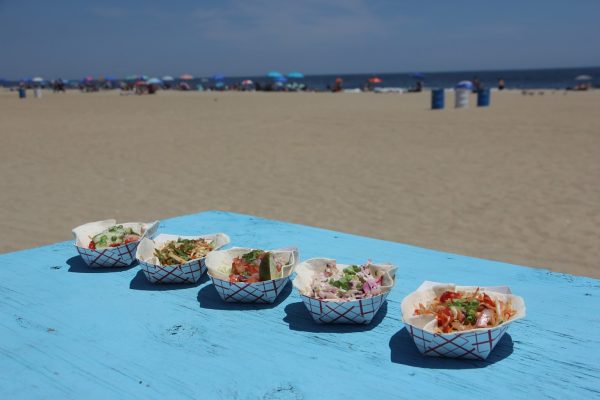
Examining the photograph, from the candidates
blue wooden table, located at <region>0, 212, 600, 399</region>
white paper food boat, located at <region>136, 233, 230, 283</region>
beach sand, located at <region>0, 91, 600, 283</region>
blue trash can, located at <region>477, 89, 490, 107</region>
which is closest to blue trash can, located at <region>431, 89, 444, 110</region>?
blue trash can, located at <region>477, 89, 490, 107</region>

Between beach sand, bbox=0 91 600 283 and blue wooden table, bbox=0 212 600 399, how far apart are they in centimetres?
314

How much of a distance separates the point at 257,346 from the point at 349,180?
22.0 feet

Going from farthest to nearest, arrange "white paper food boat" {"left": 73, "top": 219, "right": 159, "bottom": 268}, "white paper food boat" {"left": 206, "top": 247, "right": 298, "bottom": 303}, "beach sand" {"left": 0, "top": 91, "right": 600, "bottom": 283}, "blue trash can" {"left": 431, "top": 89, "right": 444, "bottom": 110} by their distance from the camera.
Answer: "blue trash can" {"left": 431, "top": 89, "right": 444, "bottom": 110}
"beach sand" {"left": 0, "top": 91, "right": 600, "bottom": 283}
"white paper food boat" {"left": 73, "top": 219, "right": 159, "bottom": 268}
"white paper food boat" {"left": 206, "top": 247, "right": 298, "bottom": 303}

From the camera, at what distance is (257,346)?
147cm

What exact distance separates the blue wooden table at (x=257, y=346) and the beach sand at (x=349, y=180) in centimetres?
314

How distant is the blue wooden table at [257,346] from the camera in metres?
1.26

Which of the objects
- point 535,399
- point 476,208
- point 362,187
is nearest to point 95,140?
point 362,187

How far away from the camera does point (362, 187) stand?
24.9 ft

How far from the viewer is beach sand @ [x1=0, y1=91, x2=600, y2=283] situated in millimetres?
5531

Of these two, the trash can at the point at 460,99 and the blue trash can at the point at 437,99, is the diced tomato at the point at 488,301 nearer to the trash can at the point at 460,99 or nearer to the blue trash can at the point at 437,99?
the blue trash can at the point at 437,99

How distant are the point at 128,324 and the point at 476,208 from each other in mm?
5375

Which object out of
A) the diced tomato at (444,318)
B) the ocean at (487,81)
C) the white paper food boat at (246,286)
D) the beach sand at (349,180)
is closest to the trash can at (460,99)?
the beach sand at (349,180)

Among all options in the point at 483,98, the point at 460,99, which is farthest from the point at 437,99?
the point at 483,98

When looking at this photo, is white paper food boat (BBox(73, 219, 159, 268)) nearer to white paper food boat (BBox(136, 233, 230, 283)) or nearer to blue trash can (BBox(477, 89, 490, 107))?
white paper food boat (BBox(136, 233, 230, 283))
